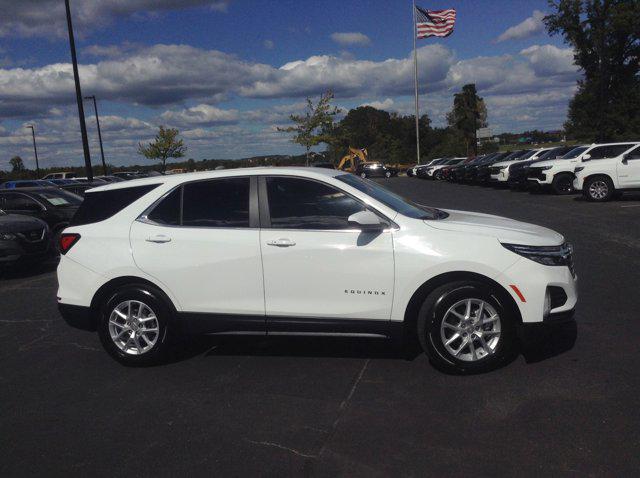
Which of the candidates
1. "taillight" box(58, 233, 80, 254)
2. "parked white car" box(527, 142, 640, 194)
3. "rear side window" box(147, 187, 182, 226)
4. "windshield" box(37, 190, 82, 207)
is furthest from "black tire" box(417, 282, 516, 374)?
"parked white car" box(527, 142, 640, 194)

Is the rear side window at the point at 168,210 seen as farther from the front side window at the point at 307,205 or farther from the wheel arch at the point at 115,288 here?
the front side window at the point at 307,205

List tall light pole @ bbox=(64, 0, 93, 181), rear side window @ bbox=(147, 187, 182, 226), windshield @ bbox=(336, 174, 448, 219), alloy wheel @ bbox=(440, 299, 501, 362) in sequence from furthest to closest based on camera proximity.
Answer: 1. tall light pole @ bbox=(64, 0, 93, 181)
2. rear side window @ bbox=(147, 187, 182, 226)
3. windshield @ bbox=(336, 174, 448, 219)
4. alloy wheel @ bbox=(440, 299, 501, 362)

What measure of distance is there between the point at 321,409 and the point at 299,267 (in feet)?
3.79

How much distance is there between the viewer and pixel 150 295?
5.10m

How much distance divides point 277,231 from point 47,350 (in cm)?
285

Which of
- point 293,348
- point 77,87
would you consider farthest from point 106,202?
point 77,87

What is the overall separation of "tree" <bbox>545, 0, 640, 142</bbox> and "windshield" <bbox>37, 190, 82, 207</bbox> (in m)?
36.4

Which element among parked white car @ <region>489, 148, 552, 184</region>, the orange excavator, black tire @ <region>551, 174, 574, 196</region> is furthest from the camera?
the orange excavator

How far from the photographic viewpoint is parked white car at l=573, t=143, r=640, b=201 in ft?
58.7

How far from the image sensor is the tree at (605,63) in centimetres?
3931

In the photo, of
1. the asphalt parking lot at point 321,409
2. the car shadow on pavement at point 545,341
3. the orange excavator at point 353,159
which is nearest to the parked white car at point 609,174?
the asphalt parking lot at point 321,409

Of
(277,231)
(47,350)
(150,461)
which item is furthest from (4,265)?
(150,461)

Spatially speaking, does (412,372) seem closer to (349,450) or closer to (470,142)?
(349,450)

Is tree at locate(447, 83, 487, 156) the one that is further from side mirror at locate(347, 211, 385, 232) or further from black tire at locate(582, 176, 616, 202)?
side mirror at locate(347, 211, 385, 232)
